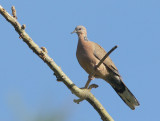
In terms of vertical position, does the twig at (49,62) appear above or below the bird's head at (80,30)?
below

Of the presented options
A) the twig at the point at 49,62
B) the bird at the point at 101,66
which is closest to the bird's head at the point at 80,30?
the bird at the point at 101,66

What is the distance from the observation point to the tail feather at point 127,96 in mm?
5488

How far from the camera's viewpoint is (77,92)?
11.0 feet

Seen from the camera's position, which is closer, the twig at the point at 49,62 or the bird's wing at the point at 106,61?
the twig at the point at 49,62

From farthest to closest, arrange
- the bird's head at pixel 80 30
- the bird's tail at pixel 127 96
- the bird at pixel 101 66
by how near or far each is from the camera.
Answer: the bird's head at pixel 80 30
the bird at pixel 101 66
the bird's tail at pixel 127 96

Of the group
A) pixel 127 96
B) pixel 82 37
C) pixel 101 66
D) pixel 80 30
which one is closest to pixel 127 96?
pixel 127 96

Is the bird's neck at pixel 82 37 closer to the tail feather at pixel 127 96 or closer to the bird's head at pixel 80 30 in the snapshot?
the bird's head at pixel 80 30

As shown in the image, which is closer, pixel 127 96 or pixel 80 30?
pixel 127 96

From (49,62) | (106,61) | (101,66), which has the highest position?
(106,61)

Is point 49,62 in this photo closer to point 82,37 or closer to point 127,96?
point 127,96

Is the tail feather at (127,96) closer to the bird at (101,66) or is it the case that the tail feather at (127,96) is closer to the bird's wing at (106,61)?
the bird at (101,66)

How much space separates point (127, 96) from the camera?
575 cm

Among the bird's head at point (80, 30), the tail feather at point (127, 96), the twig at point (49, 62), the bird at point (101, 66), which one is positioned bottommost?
the twig at point (49, 62)

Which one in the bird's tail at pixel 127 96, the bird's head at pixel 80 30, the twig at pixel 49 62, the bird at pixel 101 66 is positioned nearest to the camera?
the twig at pixel 49 62
